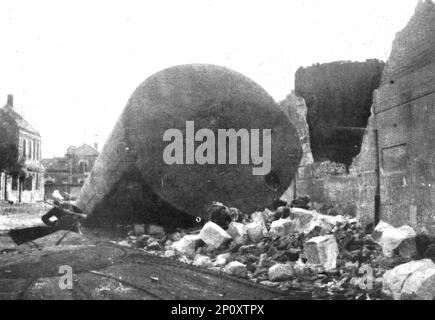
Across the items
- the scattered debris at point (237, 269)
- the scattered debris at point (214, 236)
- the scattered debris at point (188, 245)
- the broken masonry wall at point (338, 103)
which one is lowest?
the scattered debris at point (237, 269)

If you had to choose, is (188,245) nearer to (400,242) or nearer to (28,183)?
→ (400,242)

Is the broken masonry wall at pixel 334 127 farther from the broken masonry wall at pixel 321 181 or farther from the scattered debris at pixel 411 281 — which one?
the scattered debris at pixel 411 281

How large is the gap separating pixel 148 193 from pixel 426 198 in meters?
2.88

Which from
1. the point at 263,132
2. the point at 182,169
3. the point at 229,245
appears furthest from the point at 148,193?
the point at 263,132

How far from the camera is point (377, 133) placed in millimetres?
4742

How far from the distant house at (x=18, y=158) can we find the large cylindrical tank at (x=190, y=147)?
48.7 ft

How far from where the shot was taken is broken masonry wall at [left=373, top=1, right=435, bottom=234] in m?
3.73

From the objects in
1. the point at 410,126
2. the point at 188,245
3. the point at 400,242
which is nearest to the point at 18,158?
the point at 188,245

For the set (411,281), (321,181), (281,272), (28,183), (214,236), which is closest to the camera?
(411,281)

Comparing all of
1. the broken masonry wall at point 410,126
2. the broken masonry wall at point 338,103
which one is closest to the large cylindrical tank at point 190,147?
the broken masonry wall at point 410,126

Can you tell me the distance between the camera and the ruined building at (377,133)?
12.5 feet

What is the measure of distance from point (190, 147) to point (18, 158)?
18.2 m

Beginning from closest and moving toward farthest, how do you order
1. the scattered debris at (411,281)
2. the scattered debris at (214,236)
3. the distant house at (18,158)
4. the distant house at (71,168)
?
the scattered debris at (411,281), the scattered debris at (214,236), the distant house at (18,158), the distant house at (71,168)

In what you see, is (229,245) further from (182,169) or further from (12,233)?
(12,233)
